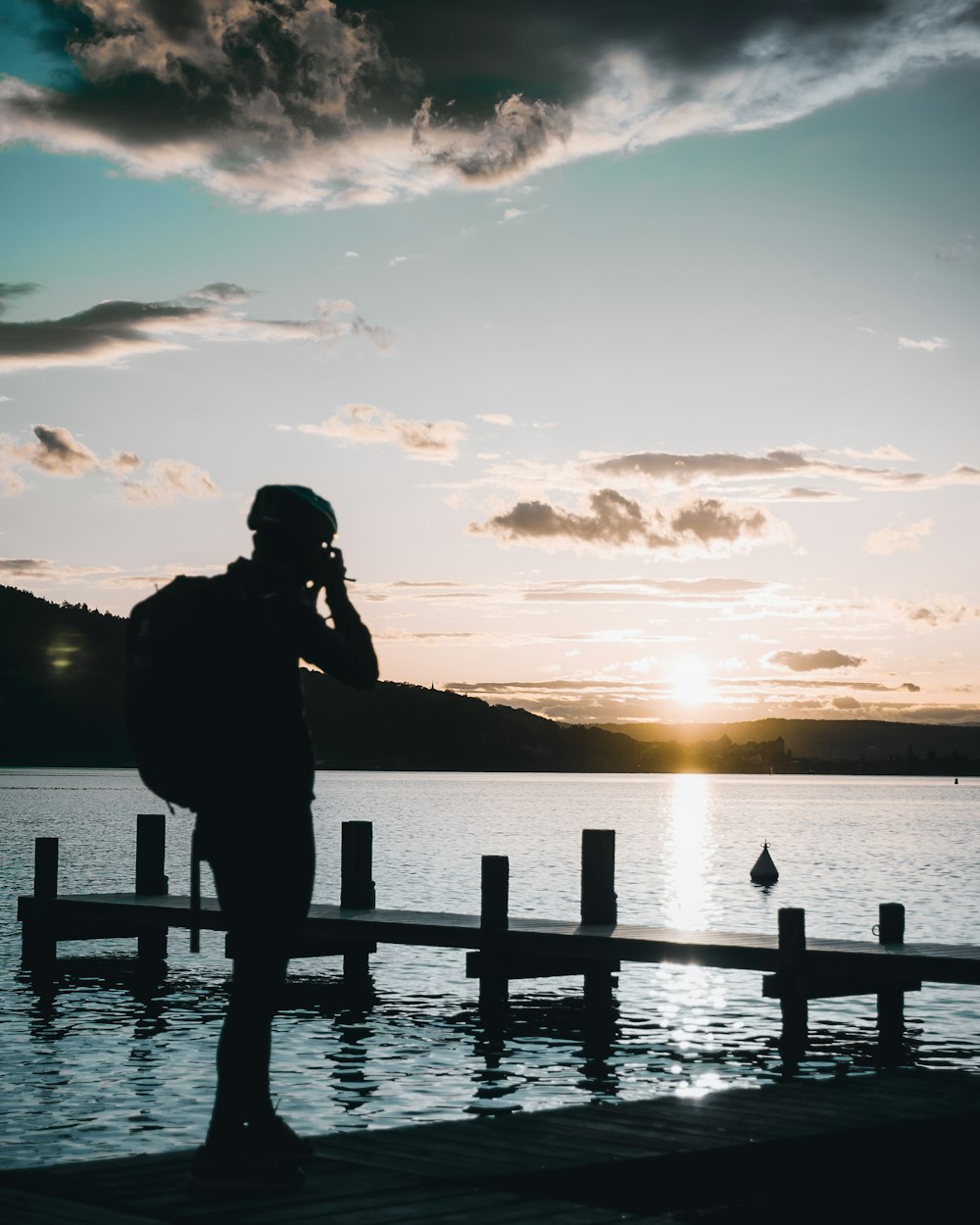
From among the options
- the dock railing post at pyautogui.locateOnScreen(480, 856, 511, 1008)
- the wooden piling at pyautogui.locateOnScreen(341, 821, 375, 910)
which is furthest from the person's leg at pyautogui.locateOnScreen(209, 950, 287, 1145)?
the wooden piling at pyautogui.locateOnScreen(341, 821, 375, 910)

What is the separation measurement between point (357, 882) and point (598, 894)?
13.6 feet

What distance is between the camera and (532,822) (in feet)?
440

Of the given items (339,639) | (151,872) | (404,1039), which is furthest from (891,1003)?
(339,639)

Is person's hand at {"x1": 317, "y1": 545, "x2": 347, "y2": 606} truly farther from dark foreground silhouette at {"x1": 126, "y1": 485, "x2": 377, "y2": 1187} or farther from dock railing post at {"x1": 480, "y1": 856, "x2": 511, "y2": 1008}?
dock railing post at {"x1": 480, "y1": 856, "x2": 511, "y2": 1008}

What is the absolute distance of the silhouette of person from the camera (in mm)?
6246

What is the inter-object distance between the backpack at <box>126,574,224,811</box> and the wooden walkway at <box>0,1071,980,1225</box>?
5.50 ft

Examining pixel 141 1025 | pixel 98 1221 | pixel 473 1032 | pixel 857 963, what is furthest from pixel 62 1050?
pixel 98 1221

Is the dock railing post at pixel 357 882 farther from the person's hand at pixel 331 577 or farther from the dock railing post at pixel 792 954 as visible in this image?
the person's hand at pixel 331 577

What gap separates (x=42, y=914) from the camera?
82.2 feet

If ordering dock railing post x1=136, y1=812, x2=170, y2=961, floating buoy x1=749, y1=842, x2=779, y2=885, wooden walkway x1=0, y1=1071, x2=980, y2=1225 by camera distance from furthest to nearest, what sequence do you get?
floating buoy x1=749, y1=842, x2=779, y2=885
dock railing post x1=136, y1=812, x2=170, y2=961
wooden walkway x1=0, y1=1071, x2=980, y2=1225

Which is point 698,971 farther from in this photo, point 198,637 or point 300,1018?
point 198,637

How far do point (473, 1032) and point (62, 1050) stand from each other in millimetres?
5174

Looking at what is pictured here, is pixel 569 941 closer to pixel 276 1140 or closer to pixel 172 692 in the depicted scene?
pixel 276 1140

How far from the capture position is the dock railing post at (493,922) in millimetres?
19734
